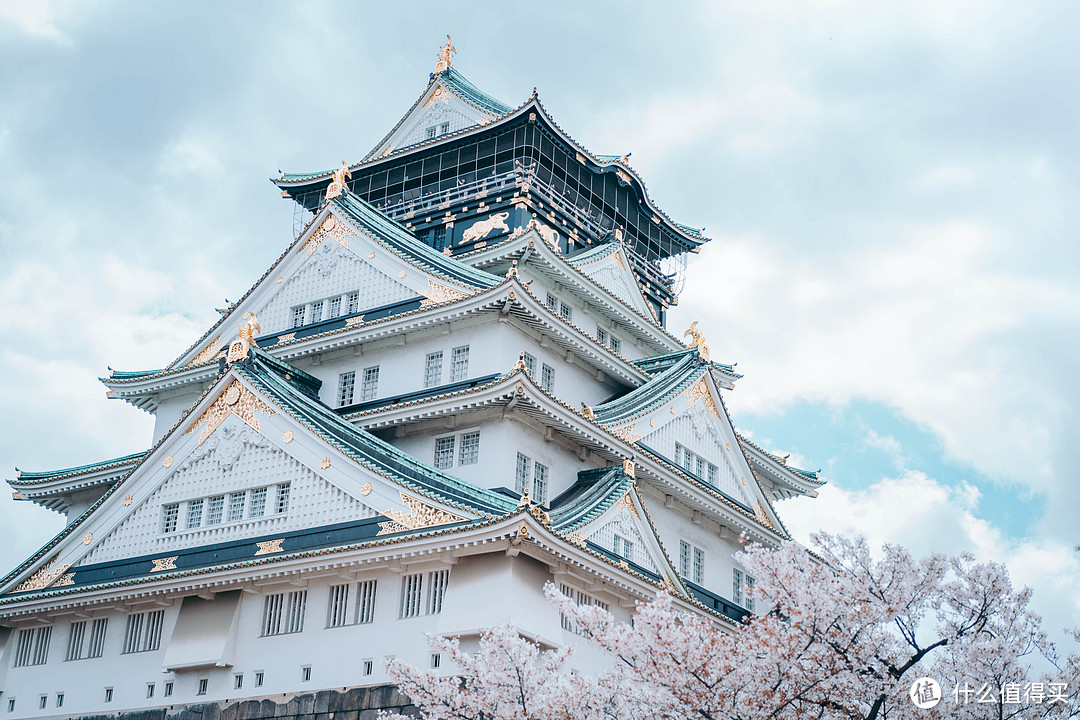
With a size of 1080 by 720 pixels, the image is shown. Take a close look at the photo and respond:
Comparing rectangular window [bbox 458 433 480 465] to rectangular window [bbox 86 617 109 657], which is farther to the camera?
rectangular window [bbox 458 433 480 465]

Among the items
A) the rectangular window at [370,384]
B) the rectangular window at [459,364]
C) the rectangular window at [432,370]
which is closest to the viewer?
the rectangular window at [459,364]

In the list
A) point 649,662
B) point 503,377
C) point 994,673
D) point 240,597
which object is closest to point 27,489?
point 240,597

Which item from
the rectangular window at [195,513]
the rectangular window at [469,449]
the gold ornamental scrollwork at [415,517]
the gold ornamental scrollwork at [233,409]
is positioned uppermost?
the gold ornamental scrollwork at [233,409]

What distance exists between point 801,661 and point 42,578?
75.0 ft

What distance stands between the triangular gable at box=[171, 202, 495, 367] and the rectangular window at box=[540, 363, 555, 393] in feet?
12.8

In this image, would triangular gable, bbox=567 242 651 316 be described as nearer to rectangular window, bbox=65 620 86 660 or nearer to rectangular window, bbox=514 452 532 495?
rectangular window, bbox=514 452 532 495

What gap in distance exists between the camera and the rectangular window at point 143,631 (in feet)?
99.3

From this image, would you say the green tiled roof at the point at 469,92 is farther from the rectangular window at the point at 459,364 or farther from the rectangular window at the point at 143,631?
the rectangular window at the point at 143,631

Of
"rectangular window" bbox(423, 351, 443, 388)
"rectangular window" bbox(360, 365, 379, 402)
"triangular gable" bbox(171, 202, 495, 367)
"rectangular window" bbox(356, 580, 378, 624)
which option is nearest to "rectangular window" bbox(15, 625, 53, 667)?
"rectangular window" bbox(356, 580, 378, 624)

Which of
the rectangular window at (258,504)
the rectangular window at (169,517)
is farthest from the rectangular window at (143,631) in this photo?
the rectangular window at (258,504)

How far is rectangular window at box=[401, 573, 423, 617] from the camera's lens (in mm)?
27000

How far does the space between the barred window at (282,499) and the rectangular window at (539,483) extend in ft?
22.5

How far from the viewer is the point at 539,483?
32.2m

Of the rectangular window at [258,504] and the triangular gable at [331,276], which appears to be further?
the triangular gable at [331,276]
